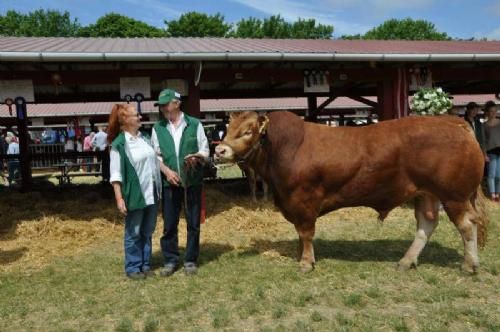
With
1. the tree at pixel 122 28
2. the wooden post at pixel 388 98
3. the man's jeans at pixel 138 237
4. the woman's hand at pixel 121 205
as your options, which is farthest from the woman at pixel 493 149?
the tree at pixel 122 28

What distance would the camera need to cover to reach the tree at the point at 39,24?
214 ft

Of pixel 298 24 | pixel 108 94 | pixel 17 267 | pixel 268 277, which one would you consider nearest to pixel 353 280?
pixel 268 277

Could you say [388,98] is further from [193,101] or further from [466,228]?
[466,228]

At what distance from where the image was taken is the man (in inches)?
186

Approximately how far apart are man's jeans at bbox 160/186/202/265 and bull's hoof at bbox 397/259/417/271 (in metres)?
2.11

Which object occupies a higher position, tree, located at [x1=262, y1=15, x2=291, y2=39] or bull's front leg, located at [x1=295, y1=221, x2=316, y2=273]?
tree, located at [x1=262, y1=15, x2=291, y2=39]

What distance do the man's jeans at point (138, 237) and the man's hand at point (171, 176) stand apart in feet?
1.12

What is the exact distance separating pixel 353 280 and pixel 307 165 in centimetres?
123

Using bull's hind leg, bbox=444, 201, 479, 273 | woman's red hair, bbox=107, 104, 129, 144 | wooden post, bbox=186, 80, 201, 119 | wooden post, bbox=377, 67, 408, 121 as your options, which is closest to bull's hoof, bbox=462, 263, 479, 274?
bull's hind leg, bbox=444, 201, 479, 273

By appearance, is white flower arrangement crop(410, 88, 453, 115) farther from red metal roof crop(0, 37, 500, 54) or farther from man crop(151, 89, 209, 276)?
man crop(151, 89, 209, 276)

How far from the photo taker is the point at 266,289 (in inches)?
172

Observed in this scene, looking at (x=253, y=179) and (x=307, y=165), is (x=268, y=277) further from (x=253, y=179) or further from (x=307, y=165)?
(x=253, y=179)

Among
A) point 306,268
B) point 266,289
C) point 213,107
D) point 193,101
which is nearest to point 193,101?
point 193,101

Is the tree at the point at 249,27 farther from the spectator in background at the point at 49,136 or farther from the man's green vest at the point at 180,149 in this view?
the man's green vest at the point at 180,149
